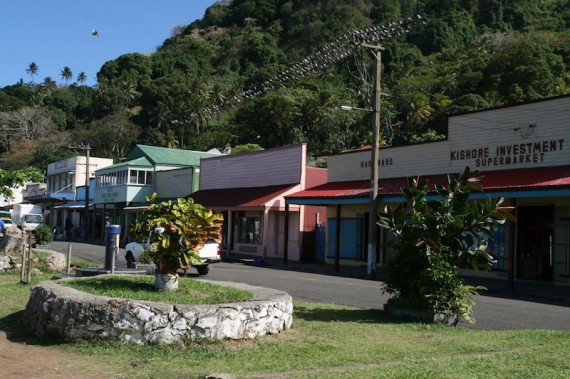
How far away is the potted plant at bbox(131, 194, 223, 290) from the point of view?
9705 mm

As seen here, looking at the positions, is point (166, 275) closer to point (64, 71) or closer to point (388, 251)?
point (388, 251)

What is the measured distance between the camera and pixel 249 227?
34750 mm

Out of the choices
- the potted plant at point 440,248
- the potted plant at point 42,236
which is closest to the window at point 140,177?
the potted plant at point 42,236

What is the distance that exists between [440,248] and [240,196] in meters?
24.3

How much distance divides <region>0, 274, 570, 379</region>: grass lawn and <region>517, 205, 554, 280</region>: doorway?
38.3ft

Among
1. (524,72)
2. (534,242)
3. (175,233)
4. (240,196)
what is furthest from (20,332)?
(524,72)

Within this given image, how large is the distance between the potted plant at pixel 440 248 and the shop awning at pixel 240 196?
64.6 ft

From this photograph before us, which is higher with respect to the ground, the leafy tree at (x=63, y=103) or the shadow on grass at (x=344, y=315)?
the leafy tree at (x=63, y=103)

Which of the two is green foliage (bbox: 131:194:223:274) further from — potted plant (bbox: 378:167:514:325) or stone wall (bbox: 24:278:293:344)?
potted plant (bbox: 378:167:514:325)

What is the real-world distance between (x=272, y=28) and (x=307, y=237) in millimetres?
116090

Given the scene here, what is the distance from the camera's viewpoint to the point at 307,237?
3122cm

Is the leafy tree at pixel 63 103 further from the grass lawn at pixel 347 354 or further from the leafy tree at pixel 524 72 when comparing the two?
the grass lawn at pixel 347 354

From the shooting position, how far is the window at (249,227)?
3388cm

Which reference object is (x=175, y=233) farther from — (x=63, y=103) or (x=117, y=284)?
(x=63, y=103)
